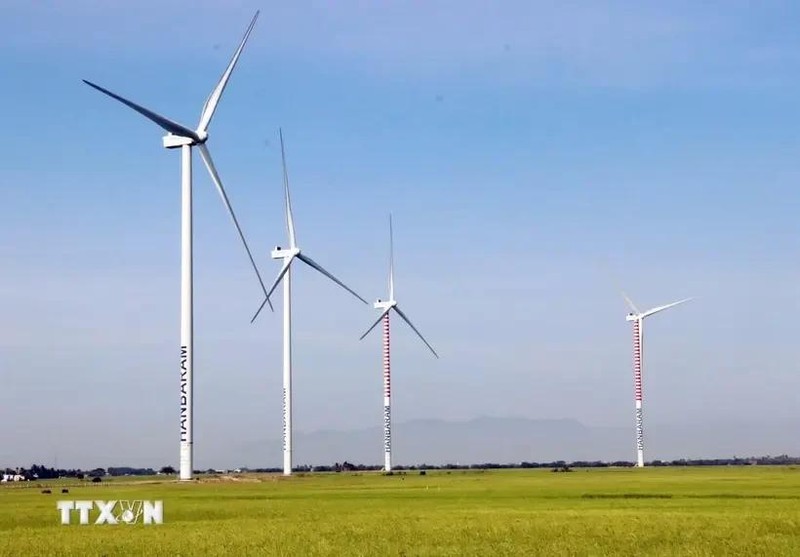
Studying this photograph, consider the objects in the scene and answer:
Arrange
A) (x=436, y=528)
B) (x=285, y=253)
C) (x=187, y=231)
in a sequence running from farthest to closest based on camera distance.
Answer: (x=285, y=253)
(x=187, y=231)
(x=436, y=528)

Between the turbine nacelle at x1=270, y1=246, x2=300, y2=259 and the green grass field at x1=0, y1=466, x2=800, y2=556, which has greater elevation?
Answer: the turbine nacelle at x1=270, y1=246, x2=300, y2=259

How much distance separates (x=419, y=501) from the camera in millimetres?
102250

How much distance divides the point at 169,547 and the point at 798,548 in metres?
27.0

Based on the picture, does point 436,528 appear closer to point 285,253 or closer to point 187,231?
point 187,231

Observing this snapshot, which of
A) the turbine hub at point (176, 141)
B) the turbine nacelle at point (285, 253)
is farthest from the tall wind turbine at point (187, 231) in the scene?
the turbine nacelle at point (285, 253)

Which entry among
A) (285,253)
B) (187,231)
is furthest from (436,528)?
(285,253)

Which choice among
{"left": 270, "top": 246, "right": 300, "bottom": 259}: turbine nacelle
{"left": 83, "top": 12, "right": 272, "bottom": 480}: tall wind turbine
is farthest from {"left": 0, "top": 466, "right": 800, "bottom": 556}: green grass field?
{"left": 270, "top": 246, "right": 300, "bottom": 259}: turbine nacelle

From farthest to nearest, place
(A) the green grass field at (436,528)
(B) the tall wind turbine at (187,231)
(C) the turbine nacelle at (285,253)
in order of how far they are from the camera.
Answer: (C) the turbine nacelle at (285,253), (B) the tall wind turbine at (187,231), (A) the green grass field at (436,528)

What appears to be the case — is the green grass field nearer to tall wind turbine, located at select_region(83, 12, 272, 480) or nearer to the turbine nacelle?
tall wind turbine, located at select_region(83, 12, 272, 480)

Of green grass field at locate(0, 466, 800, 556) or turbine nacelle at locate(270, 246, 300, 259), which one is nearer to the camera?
green grass field at locate(0, 466, 800, 556)

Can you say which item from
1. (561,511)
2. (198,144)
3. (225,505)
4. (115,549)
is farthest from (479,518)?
(198,144)

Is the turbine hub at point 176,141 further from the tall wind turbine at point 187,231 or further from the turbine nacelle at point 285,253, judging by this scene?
the turbine nacelle at point 285,253

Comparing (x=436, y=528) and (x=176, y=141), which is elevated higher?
(x=176, y=141)

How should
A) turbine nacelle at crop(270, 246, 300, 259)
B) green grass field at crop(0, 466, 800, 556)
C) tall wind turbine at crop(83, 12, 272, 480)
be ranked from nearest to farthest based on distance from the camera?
1. green grass field at crop(0, 466, 800, 556)
2. tall wind turbine at crop(83, 12, 272, 480)
3. turbine nacelle at crop(270, 246, 300, 259)
